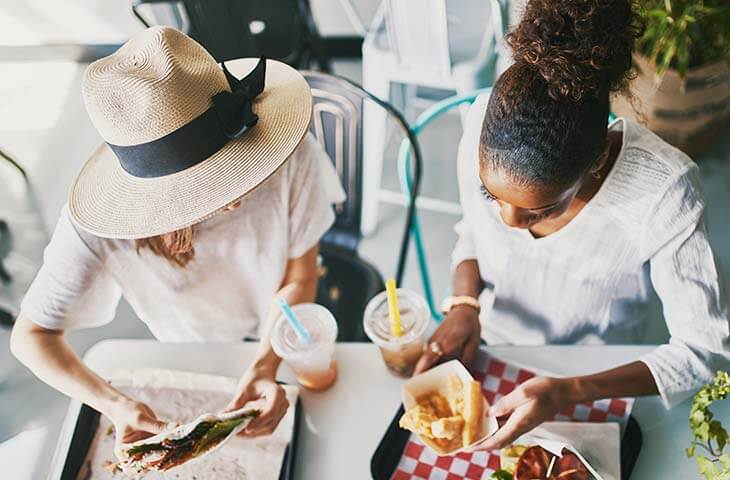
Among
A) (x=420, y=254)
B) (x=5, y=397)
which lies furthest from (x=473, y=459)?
(x=5, y=397)

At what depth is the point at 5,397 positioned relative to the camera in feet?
7.41

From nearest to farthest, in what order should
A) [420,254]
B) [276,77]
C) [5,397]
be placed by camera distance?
[276,77], [420,254], [5,397]

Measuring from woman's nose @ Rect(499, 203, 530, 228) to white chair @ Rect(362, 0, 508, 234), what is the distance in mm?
1100

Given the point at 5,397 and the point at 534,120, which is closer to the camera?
the point at 534,120

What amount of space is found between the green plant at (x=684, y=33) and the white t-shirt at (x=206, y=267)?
1.31 m

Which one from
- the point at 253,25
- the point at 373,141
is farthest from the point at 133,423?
the point at 253,25

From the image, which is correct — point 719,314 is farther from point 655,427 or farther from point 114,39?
point 114,39

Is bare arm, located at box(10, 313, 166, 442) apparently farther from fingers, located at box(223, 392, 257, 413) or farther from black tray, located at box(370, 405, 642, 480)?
black tray, located at box(370, 405, 642, 480)

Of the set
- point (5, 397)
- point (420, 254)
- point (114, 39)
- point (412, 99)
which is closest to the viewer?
point (420, 254)

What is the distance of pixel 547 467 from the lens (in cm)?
111

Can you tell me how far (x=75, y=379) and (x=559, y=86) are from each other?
102 cm

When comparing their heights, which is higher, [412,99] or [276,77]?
[276,77]

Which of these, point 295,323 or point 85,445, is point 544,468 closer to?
point 295,323

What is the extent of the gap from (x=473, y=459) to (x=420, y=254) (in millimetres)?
712
